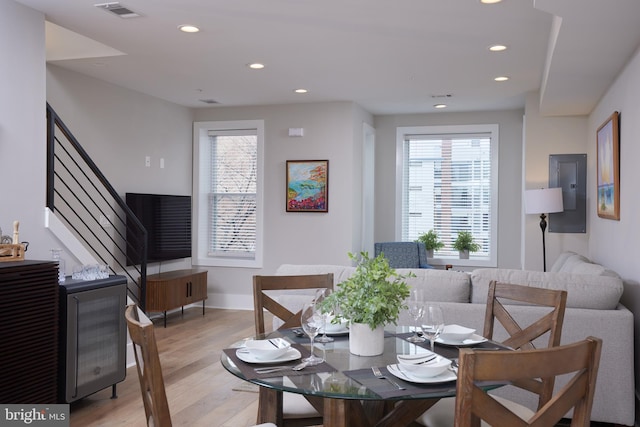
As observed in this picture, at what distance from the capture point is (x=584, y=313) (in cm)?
326

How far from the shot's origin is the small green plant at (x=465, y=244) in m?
7.48

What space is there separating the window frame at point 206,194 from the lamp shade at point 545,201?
329 cm

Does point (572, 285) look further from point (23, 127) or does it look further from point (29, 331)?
point (23, 127)

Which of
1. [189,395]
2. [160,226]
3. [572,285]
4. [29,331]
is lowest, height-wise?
[189,395]

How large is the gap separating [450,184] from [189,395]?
5.08 meters

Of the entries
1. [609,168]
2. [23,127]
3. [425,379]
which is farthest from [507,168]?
[425,379]

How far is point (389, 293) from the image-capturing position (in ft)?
6.76

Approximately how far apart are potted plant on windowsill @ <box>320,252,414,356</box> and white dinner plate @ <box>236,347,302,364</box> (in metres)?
0.19

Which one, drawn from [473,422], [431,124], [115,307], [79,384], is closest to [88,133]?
[115,307]

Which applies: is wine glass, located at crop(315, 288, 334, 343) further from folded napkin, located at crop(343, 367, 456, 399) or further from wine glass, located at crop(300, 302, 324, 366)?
folded napkin, located at crop(343, 367, 456, 399)

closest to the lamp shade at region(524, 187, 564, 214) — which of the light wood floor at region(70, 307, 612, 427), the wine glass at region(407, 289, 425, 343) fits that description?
the light wood floor at region(70, 307, 612, 427)

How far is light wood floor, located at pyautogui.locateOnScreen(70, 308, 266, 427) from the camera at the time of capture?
3494 mm

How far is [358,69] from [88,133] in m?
2.75

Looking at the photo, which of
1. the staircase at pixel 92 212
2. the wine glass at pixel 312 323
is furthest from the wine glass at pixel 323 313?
the staircase at pixel 92 212
